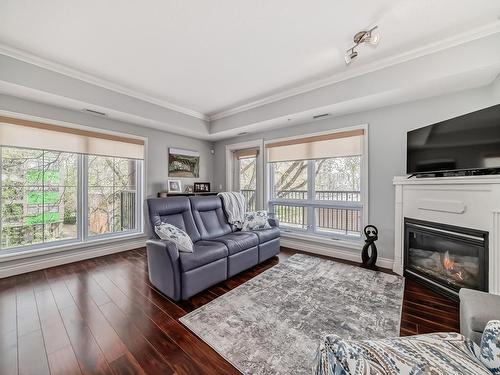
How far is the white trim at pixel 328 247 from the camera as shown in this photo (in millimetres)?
3412

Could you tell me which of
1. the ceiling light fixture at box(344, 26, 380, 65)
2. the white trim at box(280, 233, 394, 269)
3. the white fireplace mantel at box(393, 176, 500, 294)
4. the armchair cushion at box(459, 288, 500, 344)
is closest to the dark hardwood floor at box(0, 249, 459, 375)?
the armchair cushion at box(459, 288, 500, 344)

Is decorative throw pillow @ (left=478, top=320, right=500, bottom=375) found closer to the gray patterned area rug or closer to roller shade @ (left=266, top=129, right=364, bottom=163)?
the gray patterned area rug

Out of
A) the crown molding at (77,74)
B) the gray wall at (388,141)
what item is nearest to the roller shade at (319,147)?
the gray wall at (388,141)

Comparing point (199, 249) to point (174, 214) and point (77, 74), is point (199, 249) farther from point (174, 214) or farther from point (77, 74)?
point (77, 74)

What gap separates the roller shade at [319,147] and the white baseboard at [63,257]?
3.23 m

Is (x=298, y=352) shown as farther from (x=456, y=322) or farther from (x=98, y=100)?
(x=98, y=100)

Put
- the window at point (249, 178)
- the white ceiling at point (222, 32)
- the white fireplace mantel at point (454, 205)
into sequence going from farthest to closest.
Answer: the window at point (249, 178)
the white fireplace mantel at point (454, 205)
the white ceiling at point (222, 32)

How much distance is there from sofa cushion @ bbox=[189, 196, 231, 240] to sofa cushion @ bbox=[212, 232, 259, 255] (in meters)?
0.34

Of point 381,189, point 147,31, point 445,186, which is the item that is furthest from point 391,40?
point 147,31

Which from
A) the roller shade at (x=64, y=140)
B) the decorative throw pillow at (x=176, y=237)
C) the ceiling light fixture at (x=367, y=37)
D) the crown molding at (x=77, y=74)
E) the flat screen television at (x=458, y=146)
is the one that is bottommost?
the decorative throw pillow at (x=176, y=237)

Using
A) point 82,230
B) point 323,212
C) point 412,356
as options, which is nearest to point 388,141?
point 323,212

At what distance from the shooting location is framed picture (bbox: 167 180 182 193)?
4.44 metres

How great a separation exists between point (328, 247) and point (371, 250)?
69 cm

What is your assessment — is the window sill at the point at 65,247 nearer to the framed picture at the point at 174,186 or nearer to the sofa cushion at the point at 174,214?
the framed picture at the point at 174,186
